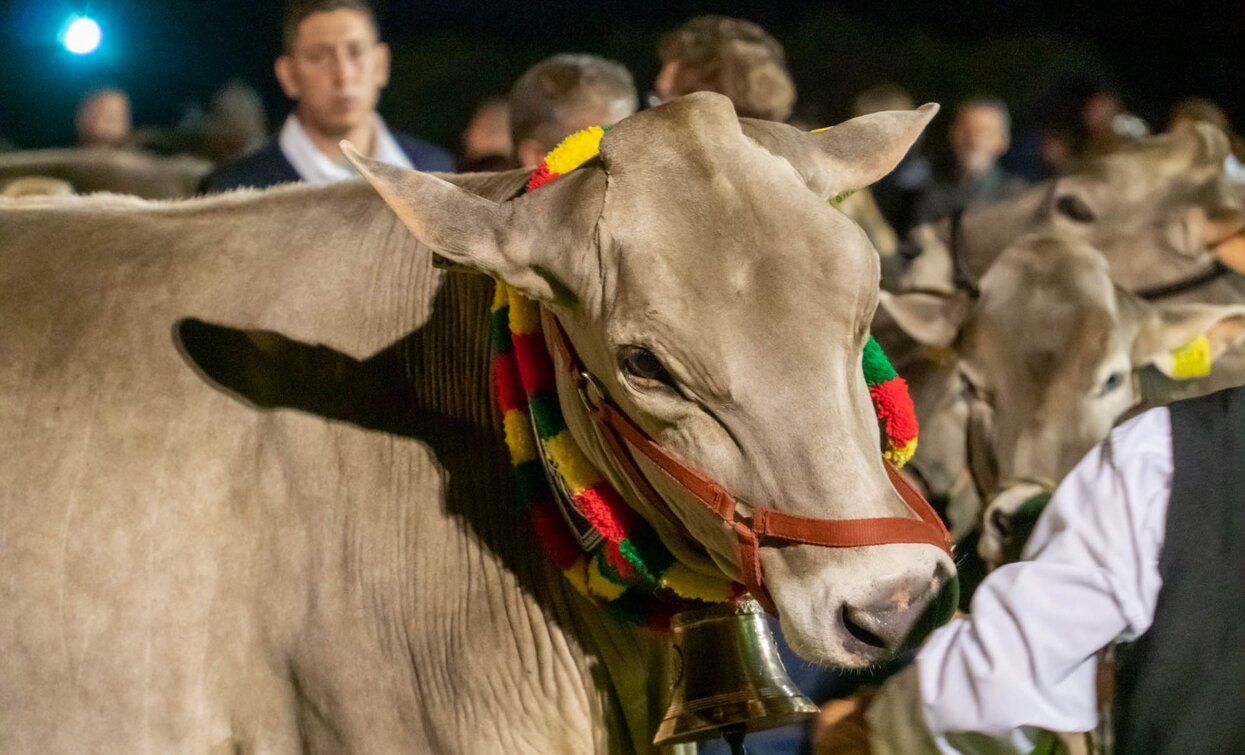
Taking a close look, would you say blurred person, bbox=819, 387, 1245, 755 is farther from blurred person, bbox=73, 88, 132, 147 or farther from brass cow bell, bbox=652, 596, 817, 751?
blurred person, bbox=73, 88, 132, 147

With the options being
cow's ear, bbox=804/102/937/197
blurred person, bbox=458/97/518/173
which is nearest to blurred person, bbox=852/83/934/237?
blurred person, bbox=458/97/518/173

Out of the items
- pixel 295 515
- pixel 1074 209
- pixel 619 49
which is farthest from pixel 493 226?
pixel 619 49

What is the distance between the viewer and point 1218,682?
187 cm

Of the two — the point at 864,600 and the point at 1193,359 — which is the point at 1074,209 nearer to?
the point at 1193,359

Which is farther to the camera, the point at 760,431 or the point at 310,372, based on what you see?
the point at 310,372

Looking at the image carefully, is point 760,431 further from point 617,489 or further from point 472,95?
point 472,95

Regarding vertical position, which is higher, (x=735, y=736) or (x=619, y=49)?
(x=619, y=49)

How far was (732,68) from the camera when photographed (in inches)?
161

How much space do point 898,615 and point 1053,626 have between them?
23 cm

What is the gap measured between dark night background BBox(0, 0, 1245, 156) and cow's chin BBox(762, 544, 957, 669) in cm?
555

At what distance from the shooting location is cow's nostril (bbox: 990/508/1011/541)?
361cm

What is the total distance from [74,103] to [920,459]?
5640 mm

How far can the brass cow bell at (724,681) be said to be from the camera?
233 cm

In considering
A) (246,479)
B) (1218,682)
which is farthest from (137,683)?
(1218,682)
